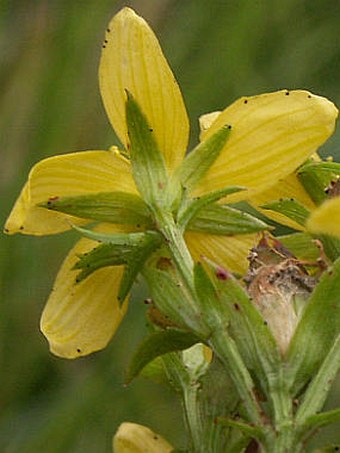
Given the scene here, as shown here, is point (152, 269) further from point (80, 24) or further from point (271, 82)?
point (271, 82)

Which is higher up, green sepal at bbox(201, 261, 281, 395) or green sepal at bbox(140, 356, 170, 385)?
green sepal at bbox(201, 261, 281, 395)

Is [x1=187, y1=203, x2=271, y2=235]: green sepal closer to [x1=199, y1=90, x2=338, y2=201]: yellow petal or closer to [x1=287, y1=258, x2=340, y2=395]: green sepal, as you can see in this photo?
[x1=199, y1=90, x2=338, y2=201]: yellow petal

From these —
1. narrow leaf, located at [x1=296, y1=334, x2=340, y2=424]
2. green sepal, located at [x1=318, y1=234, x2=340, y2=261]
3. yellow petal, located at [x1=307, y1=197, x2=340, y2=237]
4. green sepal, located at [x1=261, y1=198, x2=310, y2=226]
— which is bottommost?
narrow leaf, located at [x1=296, y1=334, x2=340, y2=424]

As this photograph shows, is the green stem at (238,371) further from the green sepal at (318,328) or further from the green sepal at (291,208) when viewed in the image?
the green sepal at (291,208)

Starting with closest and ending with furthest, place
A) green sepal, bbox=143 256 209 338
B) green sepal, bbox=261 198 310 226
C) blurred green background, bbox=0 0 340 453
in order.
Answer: green sepal, bbox=143 256 209 338 → green sepal, bbox=261 198 310 226 → blurred green background, bbox=0 0 340 453

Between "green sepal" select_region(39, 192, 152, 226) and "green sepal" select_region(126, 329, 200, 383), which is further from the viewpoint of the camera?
"green sepal" select_region(39, 192, 152, 226)

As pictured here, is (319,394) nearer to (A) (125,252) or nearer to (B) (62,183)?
(A) (125,252)

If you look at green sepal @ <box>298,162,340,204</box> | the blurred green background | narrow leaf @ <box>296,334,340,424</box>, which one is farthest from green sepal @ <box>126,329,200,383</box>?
the blurred green background

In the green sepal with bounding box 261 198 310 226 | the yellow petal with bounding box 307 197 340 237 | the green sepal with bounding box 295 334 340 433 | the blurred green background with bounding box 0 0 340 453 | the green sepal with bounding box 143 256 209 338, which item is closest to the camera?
the yellow petal with bounding box 307 197 340 237
